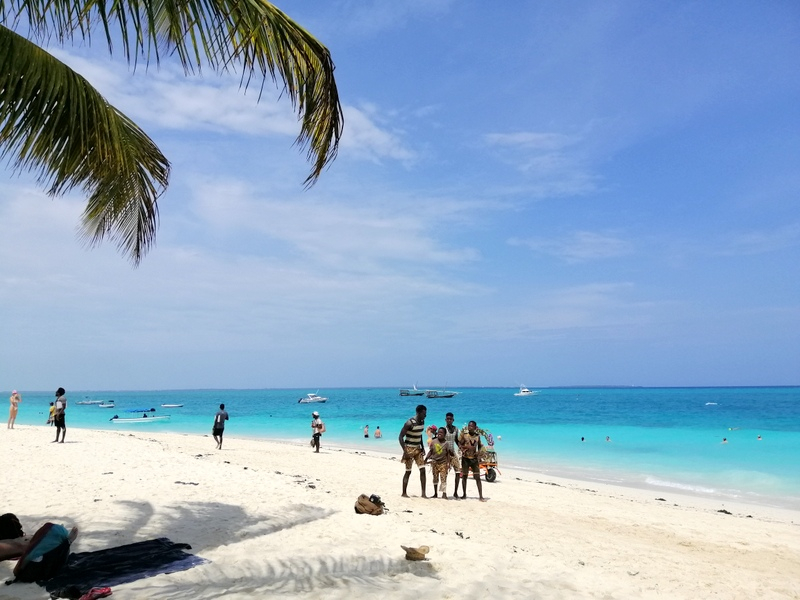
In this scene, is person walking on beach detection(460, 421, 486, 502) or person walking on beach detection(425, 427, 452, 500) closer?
person walking on beach detection(460, 421, 486, 502)

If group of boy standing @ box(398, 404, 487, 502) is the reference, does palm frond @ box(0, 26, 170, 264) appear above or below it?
above

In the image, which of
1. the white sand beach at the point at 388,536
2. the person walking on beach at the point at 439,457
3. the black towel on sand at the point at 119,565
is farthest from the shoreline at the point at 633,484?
the black towel on sand at the point at 119,565

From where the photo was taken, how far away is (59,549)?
469 centimetres

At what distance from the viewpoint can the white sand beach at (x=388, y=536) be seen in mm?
5023

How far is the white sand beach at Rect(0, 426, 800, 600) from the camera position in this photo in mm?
5023

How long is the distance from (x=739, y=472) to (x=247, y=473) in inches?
714

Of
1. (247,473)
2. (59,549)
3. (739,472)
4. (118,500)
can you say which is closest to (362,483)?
(247,473)

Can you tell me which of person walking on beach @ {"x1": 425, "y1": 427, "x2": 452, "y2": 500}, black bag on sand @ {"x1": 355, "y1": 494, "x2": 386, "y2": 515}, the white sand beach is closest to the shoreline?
the white sand beach

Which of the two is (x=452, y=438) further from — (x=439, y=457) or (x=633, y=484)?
(x=633, y=484)

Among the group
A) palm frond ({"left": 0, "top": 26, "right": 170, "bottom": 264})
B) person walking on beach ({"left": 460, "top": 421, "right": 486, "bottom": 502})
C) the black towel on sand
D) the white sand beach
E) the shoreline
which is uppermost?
palm frond ({"left": 0, "top": 26, "right": 170, "bottom": 264})

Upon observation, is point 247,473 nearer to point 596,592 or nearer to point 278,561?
point 278,561

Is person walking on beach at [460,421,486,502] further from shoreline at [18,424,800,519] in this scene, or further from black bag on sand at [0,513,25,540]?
black bag on sand at [0,513,25,540]

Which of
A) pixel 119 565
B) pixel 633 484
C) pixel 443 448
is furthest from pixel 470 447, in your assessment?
pixel 633 484

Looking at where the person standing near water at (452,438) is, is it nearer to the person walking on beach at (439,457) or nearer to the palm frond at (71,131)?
the person walking on beach at (439,457)
